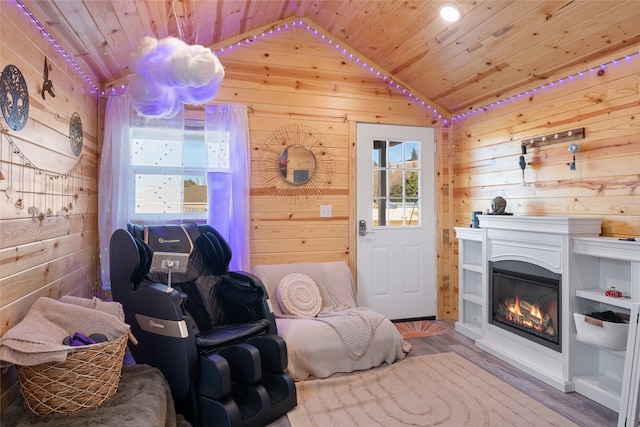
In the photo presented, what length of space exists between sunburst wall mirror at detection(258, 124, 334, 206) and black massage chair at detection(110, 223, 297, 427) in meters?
1.04

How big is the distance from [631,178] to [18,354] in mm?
3423

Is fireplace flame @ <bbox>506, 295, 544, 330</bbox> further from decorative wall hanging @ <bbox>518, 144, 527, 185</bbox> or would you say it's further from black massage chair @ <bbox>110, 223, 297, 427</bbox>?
black massage chair @ <bbox>110, 223, 297, 427</bbox>

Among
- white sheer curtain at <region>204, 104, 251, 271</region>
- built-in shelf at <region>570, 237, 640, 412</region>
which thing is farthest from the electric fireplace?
white sheer curtain at <region>204, 104, 251, 271</region>

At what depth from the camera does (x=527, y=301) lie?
3.11 meters

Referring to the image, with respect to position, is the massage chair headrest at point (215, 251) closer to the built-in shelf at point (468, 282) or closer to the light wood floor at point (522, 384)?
the light wood floor at point (522, 384)

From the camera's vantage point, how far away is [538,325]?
9.78 ft

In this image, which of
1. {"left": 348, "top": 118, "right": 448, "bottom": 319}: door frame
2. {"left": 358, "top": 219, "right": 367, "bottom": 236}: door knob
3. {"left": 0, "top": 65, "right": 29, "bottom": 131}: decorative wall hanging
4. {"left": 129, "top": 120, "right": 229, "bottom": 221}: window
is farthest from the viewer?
{"left": 348, "top": 118, "right": 448, "bottom": 319}: door frame

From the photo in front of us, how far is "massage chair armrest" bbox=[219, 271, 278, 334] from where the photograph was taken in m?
2.70

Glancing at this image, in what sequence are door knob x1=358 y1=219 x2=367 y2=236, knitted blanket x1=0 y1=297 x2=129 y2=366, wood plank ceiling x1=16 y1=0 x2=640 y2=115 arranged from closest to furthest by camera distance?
knitted blanket x1=0 y1=297 x2=129 y2=366 → wood plank ceiling x1=16 y1=0 x2=640 y2=115 → door knob x1=358 y1=219 x2=367 y2=236

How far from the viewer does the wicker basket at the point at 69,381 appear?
1.59 meters

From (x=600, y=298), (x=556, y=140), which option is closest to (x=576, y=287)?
(x=600, y=298)

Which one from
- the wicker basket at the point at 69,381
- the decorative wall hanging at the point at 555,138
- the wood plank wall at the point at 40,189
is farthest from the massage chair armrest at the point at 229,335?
the decorative wall hanging at the point at 555,138

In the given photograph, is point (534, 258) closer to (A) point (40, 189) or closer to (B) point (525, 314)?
(B) point (525, 314)

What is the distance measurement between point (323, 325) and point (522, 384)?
1.43 m
